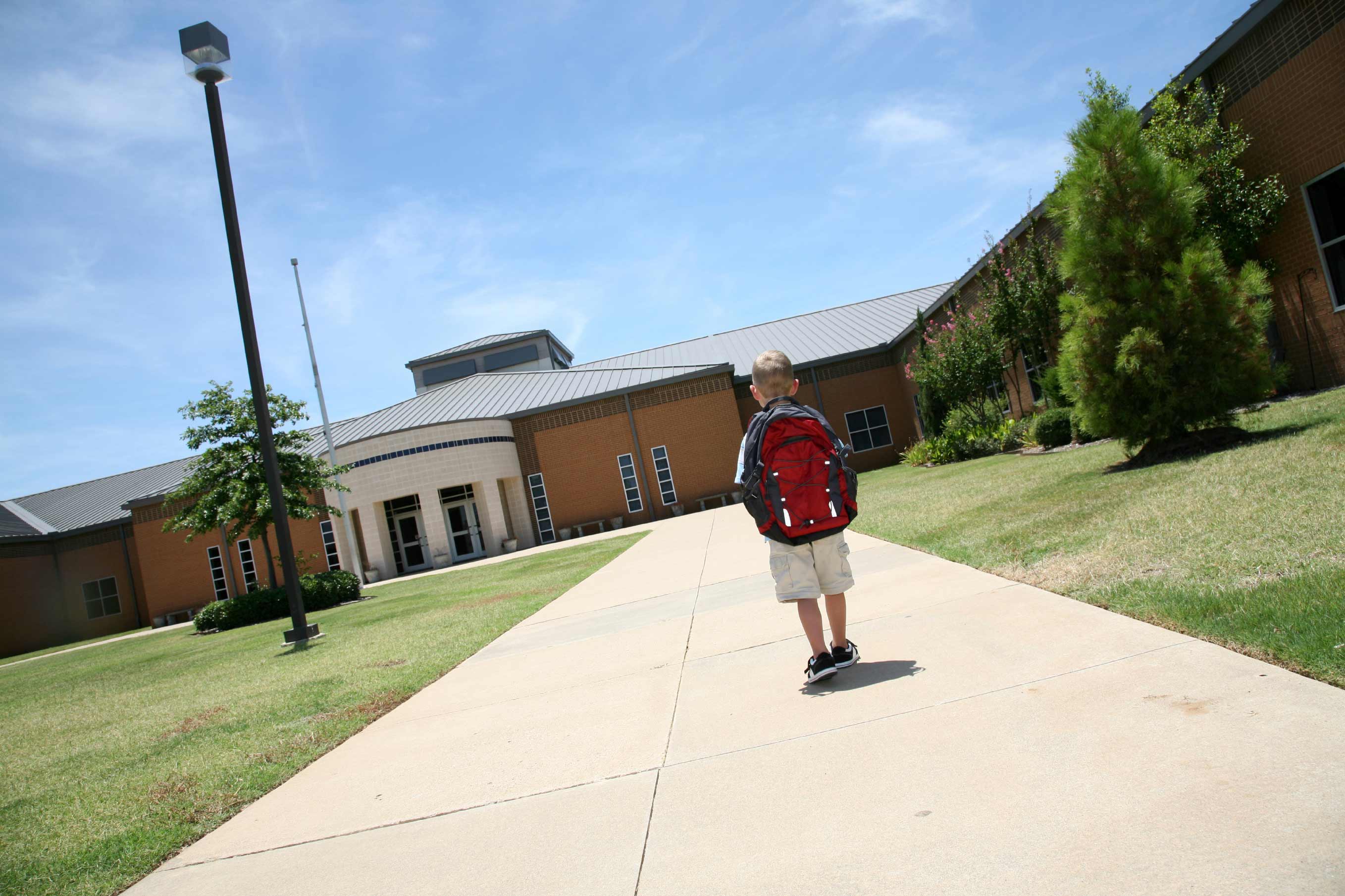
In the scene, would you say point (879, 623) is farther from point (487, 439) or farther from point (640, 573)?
point (487, 439)

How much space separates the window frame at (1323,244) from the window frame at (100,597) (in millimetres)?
40524

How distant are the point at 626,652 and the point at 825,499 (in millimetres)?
2447

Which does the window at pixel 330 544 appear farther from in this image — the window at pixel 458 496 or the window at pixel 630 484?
the window at pixel 630 484

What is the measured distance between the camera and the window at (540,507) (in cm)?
3077

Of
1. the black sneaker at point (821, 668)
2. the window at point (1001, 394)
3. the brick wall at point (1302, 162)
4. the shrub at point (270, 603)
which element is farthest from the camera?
the window at point (1001, 394)

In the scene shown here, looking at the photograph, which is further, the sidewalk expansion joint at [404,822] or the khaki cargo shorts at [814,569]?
the khaki cargo shorts at [814,569]

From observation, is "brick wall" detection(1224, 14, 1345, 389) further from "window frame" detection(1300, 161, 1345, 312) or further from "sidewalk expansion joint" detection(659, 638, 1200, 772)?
"sidewalk expansion joint" detection(659, 638, 1200, 772)

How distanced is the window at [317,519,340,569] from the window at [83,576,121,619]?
36.3 ft

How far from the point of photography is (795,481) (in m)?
3.95

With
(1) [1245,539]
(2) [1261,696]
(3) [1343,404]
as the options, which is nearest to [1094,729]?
(2) [1261,696]

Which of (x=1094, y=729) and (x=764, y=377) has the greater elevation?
(x=764, y=377)

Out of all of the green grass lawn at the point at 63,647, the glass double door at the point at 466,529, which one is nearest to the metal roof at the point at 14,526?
the green grass lawn at the point at 63,647

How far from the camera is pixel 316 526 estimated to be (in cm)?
3095

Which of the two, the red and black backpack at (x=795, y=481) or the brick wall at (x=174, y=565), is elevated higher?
the brick wall at (x=174, y=565)
